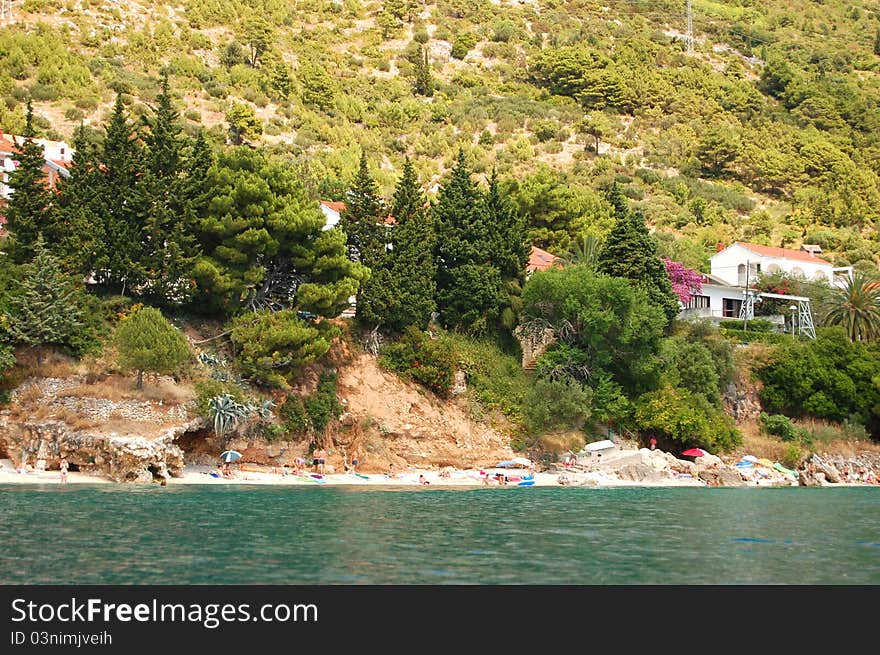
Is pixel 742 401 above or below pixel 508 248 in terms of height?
below

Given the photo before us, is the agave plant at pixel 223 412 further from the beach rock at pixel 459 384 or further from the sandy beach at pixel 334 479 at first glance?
the beach rock at pixel 459 384

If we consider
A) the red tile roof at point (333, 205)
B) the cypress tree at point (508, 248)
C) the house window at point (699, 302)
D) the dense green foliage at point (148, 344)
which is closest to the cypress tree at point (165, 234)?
the dense green foliage at point (148, 344)

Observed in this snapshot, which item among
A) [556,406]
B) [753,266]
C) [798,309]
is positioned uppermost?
[753,266]

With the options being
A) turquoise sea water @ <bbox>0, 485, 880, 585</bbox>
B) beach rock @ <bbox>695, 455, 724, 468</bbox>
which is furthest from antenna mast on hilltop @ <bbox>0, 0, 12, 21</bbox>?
beach rock @ <bbox>695, 455, 724, 468</bbox>

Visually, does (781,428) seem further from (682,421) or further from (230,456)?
(230,456)

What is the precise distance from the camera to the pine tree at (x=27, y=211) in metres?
43.2

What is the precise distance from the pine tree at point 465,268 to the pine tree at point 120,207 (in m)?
16.5

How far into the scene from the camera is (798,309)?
6662cm

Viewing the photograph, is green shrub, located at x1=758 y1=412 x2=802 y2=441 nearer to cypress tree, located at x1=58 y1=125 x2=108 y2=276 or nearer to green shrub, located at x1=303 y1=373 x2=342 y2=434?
green shrub, located at x1=303 y1=373 x2=342 y2=434

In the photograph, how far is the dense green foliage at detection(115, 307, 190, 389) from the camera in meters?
38.6

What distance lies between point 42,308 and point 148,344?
16.5 feet

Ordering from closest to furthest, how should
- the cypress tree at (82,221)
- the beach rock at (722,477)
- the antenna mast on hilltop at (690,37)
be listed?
the cypress tree at (82,221) < the beach rock at (722,477) < the antenna mast on hilltop at (690,37)

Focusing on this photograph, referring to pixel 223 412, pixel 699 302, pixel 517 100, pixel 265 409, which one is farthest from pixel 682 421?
pixel 517 100
